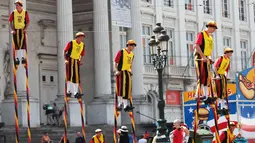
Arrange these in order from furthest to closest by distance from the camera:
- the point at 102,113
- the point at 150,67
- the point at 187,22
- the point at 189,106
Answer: the point at 187,22 → the point at 150,67 → the point at 102,113 → the point at 189,106

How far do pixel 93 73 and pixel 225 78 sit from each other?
989 inches

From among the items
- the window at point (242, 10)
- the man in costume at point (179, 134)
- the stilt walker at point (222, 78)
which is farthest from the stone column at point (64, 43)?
the window at point (242, 10)

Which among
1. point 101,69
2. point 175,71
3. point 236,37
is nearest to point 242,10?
point 236,37

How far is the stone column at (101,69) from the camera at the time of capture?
3966 cm

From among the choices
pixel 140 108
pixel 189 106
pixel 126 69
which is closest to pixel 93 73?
pixel 140 108

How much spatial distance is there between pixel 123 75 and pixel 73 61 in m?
1.45

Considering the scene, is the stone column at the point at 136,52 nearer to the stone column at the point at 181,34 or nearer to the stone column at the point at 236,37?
the stone column at the point at 181,34

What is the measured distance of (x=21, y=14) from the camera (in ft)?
60.5

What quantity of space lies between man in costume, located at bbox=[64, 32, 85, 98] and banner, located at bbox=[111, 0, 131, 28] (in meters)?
20.9

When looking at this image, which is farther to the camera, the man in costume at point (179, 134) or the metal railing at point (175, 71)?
the metal railing at point (175, 71)

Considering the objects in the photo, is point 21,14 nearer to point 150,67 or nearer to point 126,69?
point 126,69

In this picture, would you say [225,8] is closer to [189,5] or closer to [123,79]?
[189,5]

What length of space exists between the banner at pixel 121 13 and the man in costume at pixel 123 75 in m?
20.5

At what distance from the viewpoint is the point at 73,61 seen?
18.9 m
